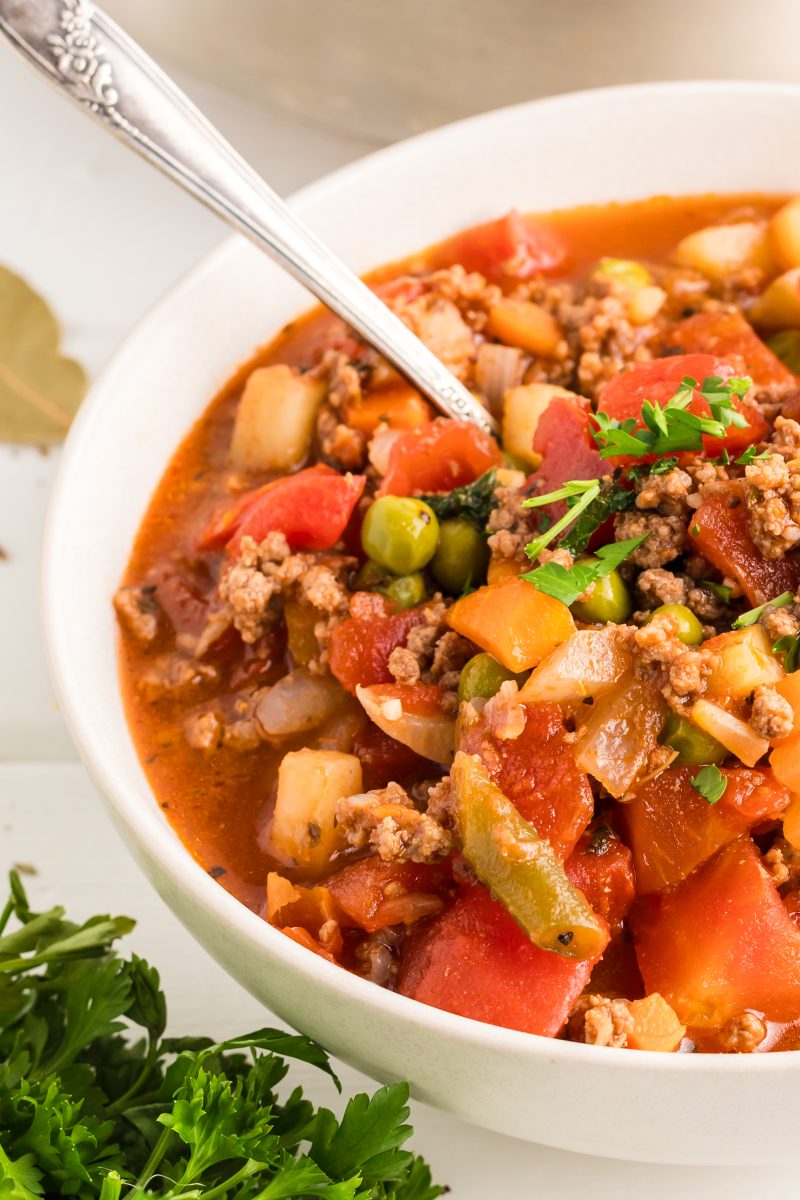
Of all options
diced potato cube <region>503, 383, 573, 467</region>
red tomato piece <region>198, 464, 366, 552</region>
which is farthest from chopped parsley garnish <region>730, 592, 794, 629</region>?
red tomato piece <region>198, 464, 366, 552</region>

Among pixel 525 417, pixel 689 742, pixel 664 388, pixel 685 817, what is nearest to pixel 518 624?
pixel 689 742

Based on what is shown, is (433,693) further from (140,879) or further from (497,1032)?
(140,879)

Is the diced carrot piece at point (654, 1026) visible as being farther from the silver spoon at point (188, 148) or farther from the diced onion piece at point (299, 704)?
the silver spoon at point (188, 148)

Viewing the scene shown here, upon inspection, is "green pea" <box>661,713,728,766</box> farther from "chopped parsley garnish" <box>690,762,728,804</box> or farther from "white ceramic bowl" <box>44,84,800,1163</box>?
"white ceramic bowl" <box>44,84,800,1163</box>

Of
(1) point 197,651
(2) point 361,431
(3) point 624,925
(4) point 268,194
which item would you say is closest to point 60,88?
(4) point 268,194

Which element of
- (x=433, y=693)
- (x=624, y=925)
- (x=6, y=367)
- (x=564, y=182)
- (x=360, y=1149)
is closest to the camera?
(x=360, y=1149)

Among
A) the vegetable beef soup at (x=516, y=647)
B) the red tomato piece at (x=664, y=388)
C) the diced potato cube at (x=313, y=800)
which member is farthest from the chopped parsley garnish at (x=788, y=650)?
the diced potato cube at (x=313, y=800)
